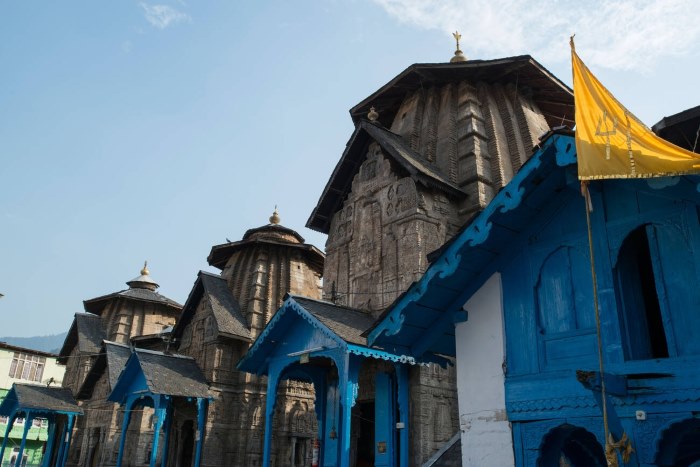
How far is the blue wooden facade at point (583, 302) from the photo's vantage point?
227 inches

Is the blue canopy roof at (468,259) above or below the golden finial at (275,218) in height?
below

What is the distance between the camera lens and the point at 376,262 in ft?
63.1

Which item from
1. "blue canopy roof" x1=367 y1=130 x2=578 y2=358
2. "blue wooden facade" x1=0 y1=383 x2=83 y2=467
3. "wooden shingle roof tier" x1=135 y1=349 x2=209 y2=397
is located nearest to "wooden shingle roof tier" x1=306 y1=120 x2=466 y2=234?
"wooden shingle roof tier" x1=135 y1=349 x2=209 y2=397

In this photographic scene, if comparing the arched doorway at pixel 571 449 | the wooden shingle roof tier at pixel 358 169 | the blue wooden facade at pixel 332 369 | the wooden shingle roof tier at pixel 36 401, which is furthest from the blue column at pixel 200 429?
the arched doorway at pixel 571 449

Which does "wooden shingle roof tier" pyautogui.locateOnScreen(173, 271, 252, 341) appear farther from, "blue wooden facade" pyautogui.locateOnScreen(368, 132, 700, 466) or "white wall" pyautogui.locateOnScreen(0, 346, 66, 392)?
"white wall" pyautogui.locateOnScreen(0, 346, 66, 392)

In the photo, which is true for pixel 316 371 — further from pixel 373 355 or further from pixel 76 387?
pixel 76 387

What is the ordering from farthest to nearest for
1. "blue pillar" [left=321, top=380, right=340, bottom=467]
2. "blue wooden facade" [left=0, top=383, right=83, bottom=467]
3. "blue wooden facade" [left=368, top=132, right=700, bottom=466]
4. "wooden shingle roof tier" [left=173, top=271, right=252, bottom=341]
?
"blue wooden facade" [left=0, top=383, right=83, bottom=467] < "wooden shingle roof tier" [left=173, top=271, right=252, bottom=341] < "blue pillar" [left=321, top=380, right=340, bottom=467] < "blue wooden facade" [left=368, top=132, right=700, bottom=466]

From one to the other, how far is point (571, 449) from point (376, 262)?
1178cm

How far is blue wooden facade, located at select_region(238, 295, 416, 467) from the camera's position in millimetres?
13766

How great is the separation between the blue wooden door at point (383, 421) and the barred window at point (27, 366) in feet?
152

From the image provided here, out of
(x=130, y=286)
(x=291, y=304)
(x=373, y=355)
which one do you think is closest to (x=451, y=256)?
(x=373, y=355)

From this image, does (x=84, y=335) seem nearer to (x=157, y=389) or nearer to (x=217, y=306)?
(x=217, y=306)

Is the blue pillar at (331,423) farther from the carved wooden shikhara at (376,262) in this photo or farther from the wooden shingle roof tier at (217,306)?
the wooden shingle roof tier at (217,306)

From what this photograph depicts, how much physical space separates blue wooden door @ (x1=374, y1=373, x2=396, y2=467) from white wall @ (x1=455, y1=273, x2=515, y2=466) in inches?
345
